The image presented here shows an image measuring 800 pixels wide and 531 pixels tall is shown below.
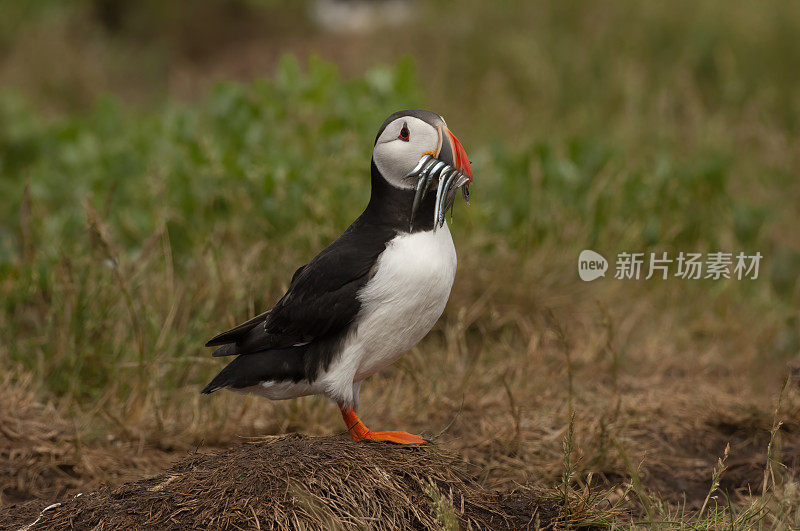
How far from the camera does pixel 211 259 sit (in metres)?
4.46

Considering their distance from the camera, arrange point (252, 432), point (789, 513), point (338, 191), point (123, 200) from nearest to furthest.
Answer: point (789, 513), point (252, 432), point (338, 191), point (123, 200)

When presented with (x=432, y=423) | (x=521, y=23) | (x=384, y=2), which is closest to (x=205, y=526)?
(x=432, y=423)

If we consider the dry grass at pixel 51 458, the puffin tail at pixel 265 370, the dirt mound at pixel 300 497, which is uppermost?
the puffin tail at pixel 265 370

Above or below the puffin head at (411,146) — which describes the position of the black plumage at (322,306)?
below

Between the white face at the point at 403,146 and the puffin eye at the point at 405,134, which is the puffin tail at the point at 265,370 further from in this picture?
the puffin eye at the point at 405,134

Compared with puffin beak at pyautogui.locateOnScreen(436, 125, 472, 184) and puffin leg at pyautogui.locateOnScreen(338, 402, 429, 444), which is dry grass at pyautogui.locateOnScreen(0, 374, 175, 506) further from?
puffin beak at pyautogui.locateOnScreen(436, 125, 472, 184)

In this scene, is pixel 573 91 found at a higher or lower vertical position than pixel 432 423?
higher

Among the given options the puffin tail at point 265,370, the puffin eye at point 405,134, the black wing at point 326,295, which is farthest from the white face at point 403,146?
the puffin tail at point 265,370

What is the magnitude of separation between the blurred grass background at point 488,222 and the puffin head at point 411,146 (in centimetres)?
83

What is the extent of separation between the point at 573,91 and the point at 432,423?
475 centimetres

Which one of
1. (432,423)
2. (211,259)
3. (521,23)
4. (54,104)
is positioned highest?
(521,23)

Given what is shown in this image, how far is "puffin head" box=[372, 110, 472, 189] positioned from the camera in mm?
2719

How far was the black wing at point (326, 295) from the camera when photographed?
285 centimetres

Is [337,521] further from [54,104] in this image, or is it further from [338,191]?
[54,104]
